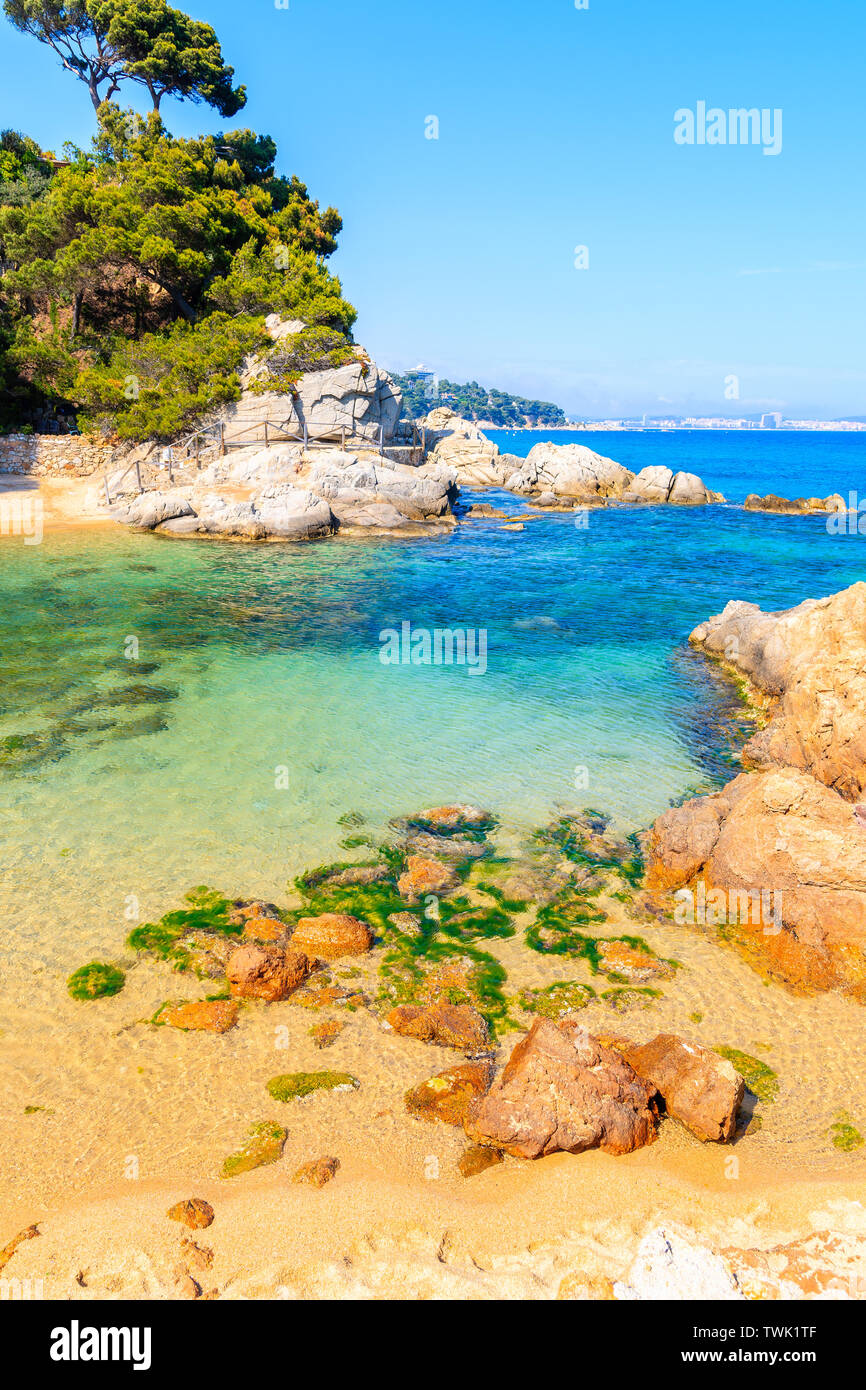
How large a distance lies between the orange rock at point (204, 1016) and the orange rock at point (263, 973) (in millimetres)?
218

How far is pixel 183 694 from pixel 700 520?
36.9 m

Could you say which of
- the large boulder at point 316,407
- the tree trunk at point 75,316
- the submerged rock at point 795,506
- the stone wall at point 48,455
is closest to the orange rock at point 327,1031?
the large boulder at point 316,407

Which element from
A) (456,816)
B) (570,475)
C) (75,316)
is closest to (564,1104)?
(456,816)

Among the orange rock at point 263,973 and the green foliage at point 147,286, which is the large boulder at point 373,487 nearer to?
the green foliage at point 147,286

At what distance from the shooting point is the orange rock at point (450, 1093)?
254 inches

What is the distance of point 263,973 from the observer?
799cm

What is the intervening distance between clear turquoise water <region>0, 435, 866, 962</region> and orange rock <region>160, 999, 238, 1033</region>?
183 centimetres

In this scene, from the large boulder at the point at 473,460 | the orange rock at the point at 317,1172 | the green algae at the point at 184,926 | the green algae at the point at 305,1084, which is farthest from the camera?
the large boulder at the point at 473,460

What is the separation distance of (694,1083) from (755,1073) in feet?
3.49

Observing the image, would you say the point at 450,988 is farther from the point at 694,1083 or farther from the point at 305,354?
the point at 305,354

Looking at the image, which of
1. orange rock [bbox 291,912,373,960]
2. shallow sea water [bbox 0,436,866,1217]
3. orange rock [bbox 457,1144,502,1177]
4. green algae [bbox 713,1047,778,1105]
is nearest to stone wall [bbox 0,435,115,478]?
shallow sea water [bbox 0,436,866,1217]

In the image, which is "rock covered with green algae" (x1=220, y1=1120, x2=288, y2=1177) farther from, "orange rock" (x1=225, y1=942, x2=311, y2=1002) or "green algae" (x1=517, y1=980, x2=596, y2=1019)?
"green algae" (x1=517, y1=980, x2=596, y2=1019)
